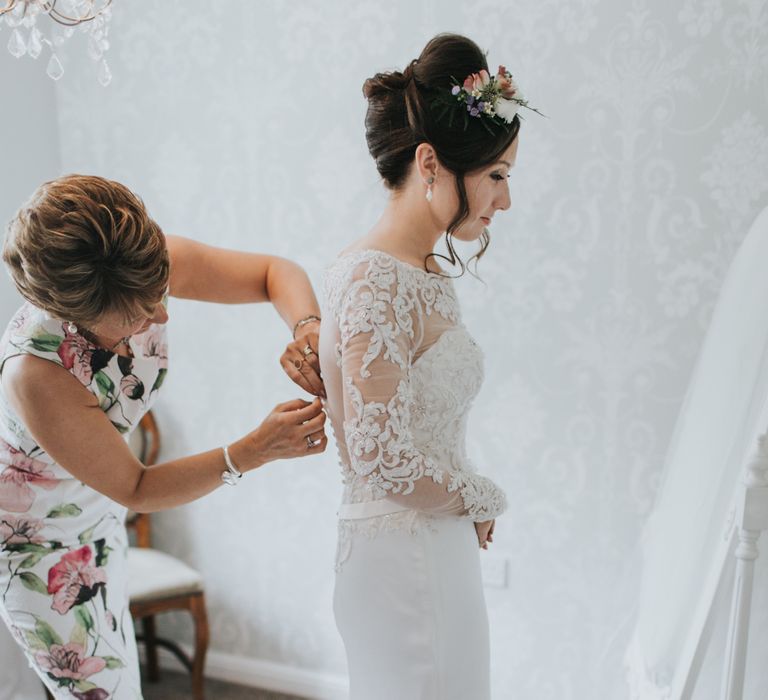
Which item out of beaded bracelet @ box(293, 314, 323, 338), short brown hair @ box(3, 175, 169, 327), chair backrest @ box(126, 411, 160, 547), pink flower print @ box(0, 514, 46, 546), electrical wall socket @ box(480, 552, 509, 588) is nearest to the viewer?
short brown hair @ box(3, 175, 169, 327)

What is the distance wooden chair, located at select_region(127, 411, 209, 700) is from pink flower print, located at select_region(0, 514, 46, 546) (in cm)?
104

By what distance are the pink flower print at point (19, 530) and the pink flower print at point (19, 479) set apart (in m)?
0.02

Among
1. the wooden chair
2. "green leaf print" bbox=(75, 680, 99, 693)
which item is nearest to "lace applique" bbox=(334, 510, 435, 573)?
"green leaf print" bbox=(75, 680, 99, 693)

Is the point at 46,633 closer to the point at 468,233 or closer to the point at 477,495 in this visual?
the point at 477,495

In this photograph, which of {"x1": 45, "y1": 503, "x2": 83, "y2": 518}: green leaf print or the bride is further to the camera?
{"x1": 45, "y1": 503, "x2": 83, "y2": 518}: green leaf print

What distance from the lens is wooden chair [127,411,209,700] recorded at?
2717 millimetres

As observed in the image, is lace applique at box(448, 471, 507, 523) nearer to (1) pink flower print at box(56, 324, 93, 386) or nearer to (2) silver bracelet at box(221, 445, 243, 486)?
(2) silver bracelet at box(221, 445, 243, 486)

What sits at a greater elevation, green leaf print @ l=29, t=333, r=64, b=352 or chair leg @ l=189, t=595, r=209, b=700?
green leaf print @ l=29, t=333, r=64, b=352

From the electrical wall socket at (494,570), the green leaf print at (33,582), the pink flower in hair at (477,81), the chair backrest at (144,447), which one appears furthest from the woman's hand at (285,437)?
the chair backrest at (144,447)

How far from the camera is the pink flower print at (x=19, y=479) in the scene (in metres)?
1.64

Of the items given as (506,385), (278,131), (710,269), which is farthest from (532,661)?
(278,131)

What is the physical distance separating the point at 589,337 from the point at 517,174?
18.7 inches

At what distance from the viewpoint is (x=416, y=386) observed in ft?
4.88

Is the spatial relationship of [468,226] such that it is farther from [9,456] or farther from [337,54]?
[337,54]
